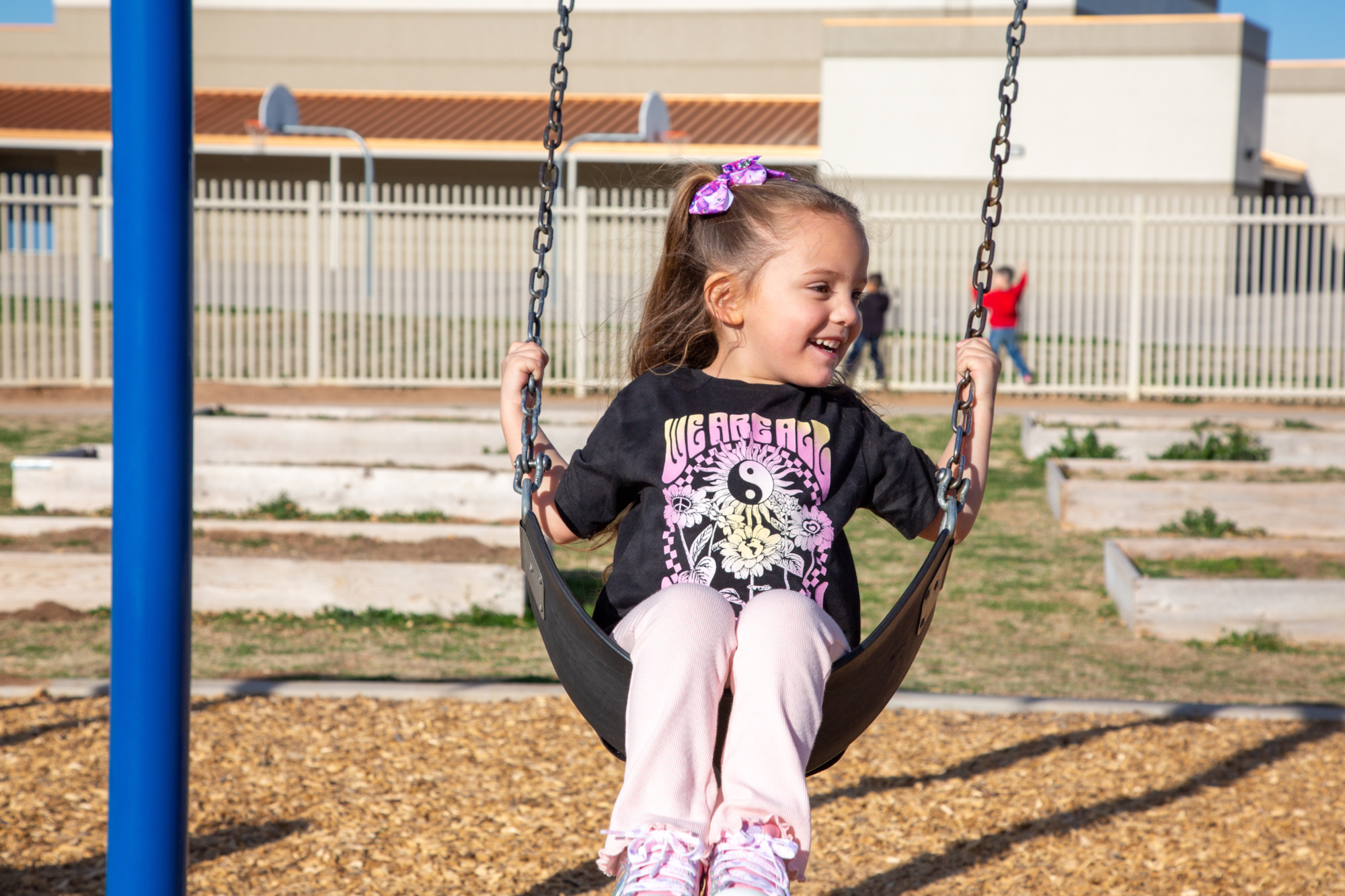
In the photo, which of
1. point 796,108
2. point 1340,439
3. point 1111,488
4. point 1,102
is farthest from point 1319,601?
point 1,102

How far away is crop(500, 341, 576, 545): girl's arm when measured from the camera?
2.35 metres

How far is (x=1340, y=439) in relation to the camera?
30.0 feet

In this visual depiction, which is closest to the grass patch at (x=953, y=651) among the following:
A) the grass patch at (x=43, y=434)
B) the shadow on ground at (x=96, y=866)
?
the shadow on ground at (x=96, y=866)

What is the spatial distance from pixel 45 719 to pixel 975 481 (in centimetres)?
305

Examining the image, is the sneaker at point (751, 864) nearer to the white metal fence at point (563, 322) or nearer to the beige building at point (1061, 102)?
the white metal fence at point (563, 322)

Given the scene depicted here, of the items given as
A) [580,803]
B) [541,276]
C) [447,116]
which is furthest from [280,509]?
[447,116]

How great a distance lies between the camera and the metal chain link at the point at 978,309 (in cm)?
217

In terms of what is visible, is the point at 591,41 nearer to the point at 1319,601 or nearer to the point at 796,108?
the point at 796,108

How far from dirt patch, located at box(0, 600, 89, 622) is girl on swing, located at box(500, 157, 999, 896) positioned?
3.67m

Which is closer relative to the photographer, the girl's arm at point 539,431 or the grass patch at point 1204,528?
the girl's arm at point 539,431

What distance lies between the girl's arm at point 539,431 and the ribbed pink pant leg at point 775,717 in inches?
20.9

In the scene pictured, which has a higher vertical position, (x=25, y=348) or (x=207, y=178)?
(x=207, y=178)

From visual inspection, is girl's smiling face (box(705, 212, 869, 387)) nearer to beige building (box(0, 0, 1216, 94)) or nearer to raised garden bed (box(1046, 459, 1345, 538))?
raised garden bed (box(1046, 459, 1345, 538))

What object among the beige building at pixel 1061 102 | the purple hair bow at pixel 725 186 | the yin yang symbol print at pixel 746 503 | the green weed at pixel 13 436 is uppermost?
the beige building at pixel 1061 102
